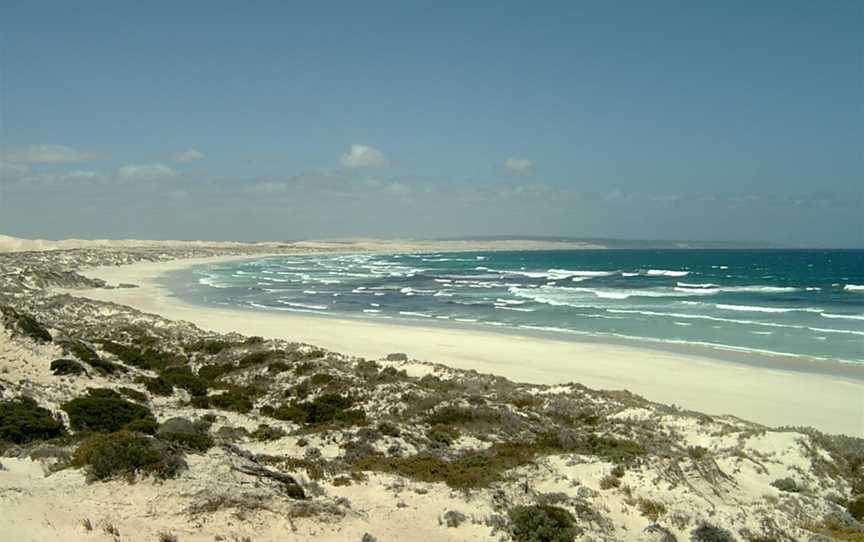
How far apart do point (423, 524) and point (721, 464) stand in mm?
7373

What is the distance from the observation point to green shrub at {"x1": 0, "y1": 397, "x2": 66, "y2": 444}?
1224 centimetres

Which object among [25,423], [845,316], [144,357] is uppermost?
[25,423]

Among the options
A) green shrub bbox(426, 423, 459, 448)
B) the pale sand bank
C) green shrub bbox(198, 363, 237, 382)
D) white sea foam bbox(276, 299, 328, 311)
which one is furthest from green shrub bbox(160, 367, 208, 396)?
white sea foam bbox(276, 299, 328, 311)

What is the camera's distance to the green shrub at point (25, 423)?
1224 centimetres

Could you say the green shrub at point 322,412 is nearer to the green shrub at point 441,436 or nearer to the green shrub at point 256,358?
the green shrub at point 441,436

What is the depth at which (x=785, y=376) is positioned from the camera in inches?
1047

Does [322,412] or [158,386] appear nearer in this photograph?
[322,412]

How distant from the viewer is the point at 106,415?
14.7 meters

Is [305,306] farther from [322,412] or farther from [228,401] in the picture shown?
[322,412]

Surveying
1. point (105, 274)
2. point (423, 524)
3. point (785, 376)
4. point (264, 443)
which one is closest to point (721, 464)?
point (423, 524)

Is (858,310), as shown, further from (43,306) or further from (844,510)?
(43,306)

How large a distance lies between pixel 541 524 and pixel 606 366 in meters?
21.2

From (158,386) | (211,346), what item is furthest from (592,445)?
(211,346)

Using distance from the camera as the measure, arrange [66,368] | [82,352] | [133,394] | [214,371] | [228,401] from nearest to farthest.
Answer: [133,394] < [228,401] < [66,368] < [82,352] < [214,371]
